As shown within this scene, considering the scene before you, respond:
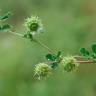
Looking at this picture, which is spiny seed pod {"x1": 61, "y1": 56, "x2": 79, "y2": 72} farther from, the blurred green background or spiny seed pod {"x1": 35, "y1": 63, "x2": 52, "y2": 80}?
the blurred green background

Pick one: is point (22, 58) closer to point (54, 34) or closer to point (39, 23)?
point (54, 34)

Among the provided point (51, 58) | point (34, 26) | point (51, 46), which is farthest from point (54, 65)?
point (51, 46)

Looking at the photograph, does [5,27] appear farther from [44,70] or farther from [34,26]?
[44,70]

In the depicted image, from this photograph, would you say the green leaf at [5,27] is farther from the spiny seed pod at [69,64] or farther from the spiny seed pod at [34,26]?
the spiny seed pod at [69,64]

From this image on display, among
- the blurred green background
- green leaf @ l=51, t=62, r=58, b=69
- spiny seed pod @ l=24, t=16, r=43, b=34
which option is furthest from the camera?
the blurred green background

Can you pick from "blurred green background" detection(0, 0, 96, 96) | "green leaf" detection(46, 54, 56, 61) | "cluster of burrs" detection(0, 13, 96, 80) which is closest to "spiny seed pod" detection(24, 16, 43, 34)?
"cluster of burrs" detection(0, 13, 96, 80)

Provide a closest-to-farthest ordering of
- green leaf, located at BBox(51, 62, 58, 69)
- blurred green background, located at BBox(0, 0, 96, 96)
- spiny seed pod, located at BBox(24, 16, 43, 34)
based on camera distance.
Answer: green leaf, located at BBox(51, 62, 58, 69), spiny seed pod, located at BBox(24, 16, 43, 34), blurred green background, located at BBox(0, 0, 96, 96)
